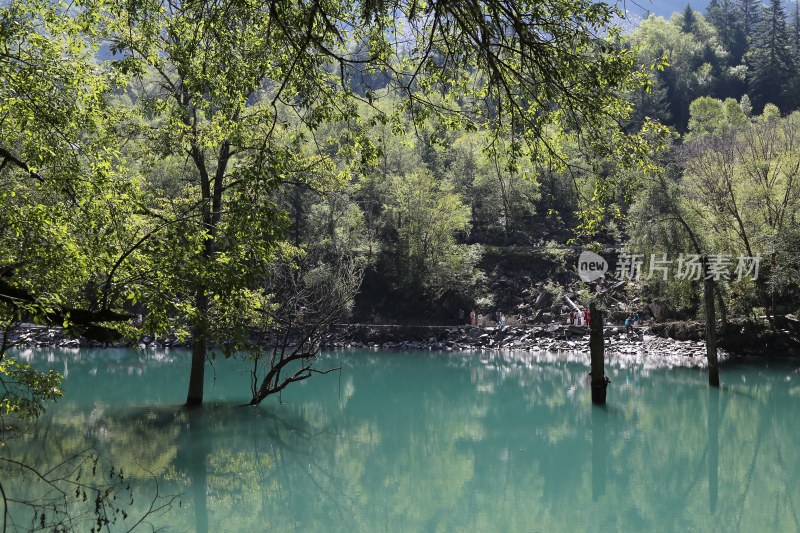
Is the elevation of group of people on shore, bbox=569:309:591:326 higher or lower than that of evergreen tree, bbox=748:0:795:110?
lower

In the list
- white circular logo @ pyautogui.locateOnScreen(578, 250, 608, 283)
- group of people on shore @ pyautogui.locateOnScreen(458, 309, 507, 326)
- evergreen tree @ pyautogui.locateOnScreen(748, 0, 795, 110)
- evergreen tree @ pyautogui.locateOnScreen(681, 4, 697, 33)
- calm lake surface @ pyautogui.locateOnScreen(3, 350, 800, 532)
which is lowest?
calm lake surface @ pyautogui.locateOnScreen(3, 350, 800, 532)

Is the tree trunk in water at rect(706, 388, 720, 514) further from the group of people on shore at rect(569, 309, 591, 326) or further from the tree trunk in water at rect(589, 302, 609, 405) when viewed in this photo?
the group of people on shore at rect(569, 309, 591, 326)

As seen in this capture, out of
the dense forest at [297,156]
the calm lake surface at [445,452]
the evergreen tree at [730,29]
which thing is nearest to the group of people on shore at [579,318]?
the dense forest at [297,156]

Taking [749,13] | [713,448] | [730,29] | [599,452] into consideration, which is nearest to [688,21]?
[749,13]

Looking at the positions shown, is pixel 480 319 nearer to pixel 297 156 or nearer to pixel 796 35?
pixel 297 156

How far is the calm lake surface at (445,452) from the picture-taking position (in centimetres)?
992

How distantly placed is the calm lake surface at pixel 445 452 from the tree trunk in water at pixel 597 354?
49cm

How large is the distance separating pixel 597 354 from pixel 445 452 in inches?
204

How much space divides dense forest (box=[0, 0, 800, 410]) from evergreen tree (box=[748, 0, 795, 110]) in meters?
51.3

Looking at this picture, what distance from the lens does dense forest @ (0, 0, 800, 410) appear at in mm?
5906

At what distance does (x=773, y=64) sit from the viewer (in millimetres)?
75750

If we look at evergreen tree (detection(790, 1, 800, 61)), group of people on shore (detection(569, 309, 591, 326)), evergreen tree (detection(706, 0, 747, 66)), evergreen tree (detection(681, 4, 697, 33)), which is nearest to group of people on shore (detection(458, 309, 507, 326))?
group of people on shore (detection(569, 309, 591, 326))

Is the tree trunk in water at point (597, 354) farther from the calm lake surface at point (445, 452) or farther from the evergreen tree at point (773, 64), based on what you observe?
the evergreen tree at point (773, 64)

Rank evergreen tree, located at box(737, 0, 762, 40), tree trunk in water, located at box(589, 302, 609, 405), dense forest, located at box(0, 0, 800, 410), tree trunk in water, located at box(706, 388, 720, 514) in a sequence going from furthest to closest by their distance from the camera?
1. evergreen tree, located at box(737, 0, 762, 40)
2. tree trunk in water, located at box(589, 302, 609, 405)
3. tree trunk in water, located at box(706, 388, 720, 514)
4. dense forest, located at box(0, 0, 800, 410)
